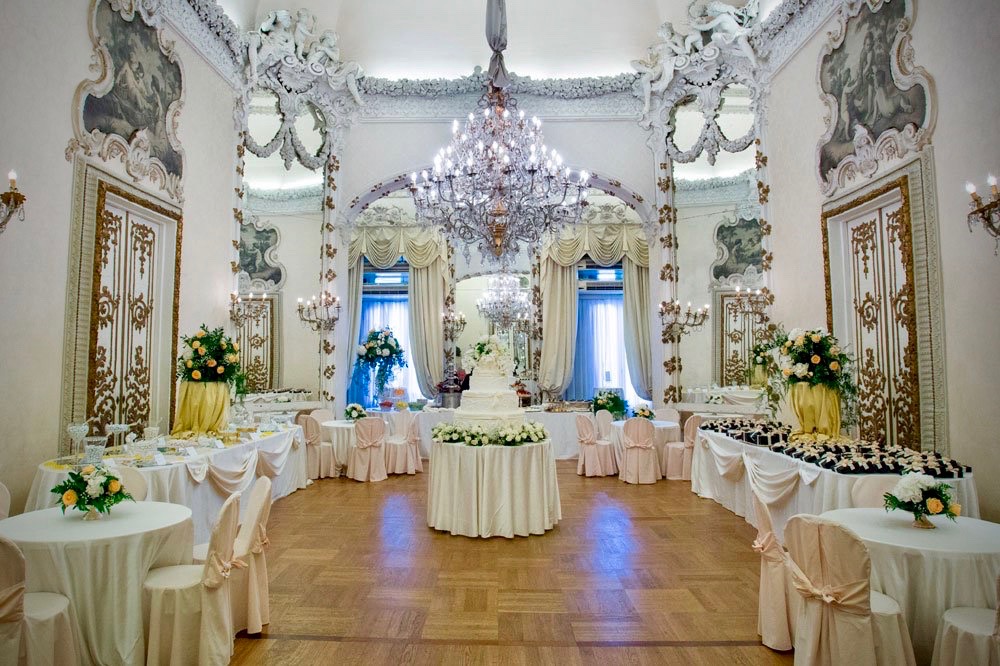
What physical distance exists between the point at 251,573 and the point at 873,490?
3870 mm

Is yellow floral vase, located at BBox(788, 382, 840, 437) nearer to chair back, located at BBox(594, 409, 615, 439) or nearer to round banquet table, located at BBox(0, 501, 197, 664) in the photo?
chair back, located at BBox(594, 409, 615, 439)

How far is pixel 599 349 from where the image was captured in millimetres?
12430

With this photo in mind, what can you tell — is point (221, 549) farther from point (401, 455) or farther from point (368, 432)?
point (401, 455)

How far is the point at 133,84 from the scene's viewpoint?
514 centimetres

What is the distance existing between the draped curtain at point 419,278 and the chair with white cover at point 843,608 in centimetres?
952

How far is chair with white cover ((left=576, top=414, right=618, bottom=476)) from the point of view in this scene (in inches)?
329

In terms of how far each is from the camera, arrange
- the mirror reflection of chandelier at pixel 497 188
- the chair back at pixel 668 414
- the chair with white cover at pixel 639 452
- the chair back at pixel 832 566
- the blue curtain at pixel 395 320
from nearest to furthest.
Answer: the chair back at pixel 832 566
the mirror reflection of chandelier at pixel 497 188
the chair with white cover at pixel 639 452
the chair back at pixel 668 414
the blue curtain at pixel 395 320

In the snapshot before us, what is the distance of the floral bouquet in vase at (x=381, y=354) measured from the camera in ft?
35.3

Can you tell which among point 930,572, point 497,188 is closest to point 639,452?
point 497,188

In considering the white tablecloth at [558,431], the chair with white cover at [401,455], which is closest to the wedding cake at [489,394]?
the chair with white cover at [401,455]

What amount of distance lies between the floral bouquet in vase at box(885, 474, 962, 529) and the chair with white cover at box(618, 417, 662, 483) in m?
4.83

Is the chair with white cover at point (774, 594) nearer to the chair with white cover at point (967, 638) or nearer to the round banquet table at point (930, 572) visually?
the round banquet table at point (930, 572)

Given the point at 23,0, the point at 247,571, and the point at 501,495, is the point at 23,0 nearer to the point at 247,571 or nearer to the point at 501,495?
the point at 247,571

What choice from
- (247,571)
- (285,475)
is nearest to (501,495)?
A: (247,571)
